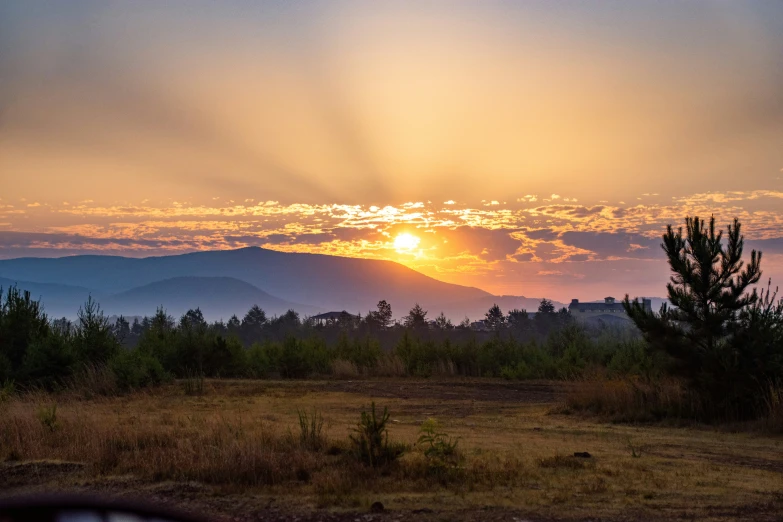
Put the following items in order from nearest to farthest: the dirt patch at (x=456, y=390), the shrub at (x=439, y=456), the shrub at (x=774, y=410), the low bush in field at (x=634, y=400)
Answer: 1. the shrub at (x=439, y=456)
2. the shrub at (x=774, y=410)
3. the low bush in field at (x=634, y=400)
4. the dirt patch at (x=456, y=390)

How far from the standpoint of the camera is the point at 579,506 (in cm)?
747

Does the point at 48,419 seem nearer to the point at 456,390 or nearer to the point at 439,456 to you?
the point at 439,456

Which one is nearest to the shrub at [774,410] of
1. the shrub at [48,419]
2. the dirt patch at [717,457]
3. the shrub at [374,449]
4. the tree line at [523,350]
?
the tree line at [523,350]

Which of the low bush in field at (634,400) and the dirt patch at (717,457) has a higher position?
the low bush in field at (634,400)

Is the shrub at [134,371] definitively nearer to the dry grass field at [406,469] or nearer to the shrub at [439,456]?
the dry grass field at [406,469]

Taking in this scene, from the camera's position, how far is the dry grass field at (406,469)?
7.54 m

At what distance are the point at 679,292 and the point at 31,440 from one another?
14.6m

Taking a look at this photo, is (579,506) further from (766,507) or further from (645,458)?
(645,458)

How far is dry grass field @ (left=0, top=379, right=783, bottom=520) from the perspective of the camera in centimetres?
754

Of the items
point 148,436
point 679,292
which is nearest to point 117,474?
point 148,436

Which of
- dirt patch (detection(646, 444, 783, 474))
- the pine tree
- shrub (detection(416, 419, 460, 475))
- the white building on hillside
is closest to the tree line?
the pine tree

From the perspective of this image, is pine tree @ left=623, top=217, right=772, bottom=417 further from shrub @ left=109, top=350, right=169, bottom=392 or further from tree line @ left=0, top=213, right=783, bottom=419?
shrub @ left=109, top=350, right=169, bottom=392

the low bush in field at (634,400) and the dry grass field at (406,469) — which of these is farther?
the low bush in field at (634,400)

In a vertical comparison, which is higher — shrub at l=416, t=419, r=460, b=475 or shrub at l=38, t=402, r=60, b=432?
shrub at l=38, t=402, r=60, b=432
